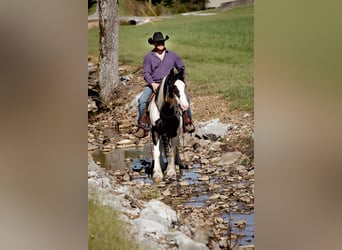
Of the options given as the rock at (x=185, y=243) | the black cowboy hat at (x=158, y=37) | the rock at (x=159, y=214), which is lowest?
the rock at (x=185, y=243)

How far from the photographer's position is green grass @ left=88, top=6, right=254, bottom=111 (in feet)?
9.46

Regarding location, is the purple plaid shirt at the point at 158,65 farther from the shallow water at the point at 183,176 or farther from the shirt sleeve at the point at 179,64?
the shallow water at the point at 183,176

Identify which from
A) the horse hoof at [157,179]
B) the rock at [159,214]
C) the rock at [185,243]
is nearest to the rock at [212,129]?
the horse hoof at [157,179]

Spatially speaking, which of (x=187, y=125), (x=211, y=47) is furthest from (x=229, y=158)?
(x=211, y=47)

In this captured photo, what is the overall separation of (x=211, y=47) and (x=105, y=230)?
1192mm

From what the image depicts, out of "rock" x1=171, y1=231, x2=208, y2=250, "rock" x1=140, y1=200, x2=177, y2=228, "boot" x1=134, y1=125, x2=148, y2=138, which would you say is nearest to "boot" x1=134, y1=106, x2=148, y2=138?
"boot" x1=134, y1=125, x2=148, y2=138

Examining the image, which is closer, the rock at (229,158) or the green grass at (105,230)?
the green grass at (105,230)

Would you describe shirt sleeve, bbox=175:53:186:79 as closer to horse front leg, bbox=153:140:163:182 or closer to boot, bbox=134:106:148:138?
boot, bbox=134:106:148:138

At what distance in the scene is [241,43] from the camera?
2893 millimetres

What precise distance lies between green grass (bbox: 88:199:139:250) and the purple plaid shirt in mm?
767

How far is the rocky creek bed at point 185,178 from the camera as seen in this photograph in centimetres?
287

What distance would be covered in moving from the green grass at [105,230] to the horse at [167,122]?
330mm
